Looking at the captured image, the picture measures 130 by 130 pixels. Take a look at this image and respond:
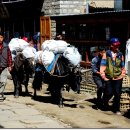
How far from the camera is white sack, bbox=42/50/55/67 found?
12.1 m

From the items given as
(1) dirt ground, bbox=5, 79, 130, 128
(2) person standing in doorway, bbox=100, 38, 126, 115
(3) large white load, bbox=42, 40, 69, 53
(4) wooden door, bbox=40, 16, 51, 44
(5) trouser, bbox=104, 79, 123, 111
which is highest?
(4) wooden door, bbox=40, 16, 51, 44

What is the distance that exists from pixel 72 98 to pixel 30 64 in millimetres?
1695

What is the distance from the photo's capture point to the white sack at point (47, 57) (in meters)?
12.1

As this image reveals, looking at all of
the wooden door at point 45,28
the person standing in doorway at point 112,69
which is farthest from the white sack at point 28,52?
the wooden door at point 45,28

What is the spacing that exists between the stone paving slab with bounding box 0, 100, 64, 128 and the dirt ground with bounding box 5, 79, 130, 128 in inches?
11.6

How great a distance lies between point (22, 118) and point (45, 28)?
1076 centimetres

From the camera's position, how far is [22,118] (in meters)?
10.3

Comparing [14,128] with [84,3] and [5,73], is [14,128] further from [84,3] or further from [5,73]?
[84,3]

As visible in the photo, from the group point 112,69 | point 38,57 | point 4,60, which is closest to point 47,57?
point 38,57

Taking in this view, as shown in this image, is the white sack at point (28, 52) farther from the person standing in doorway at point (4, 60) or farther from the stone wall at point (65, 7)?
the stone wall at point (65, 7)

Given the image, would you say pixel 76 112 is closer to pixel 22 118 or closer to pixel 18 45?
pixel 22 118

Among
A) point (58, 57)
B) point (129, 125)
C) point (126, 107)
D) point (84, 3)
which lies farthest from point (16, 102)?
point (84, 3)

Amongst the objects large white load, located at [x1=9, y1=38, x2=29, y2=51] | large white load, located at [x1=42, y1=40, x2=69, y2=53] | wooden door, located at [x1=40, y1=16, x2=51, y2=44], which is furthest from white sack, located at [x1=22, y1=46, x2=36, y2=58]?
wooden door, located at [x1=40, y1=16, x2=51, y2=44]

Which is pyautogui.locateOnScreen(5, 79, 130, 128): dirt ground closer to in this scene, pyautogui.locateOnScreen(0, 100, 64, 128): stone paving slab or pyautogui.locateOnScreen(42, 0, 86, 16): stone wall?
pyautogui.locateOnScreen(0, 100, 64, 128): stone paving slab
